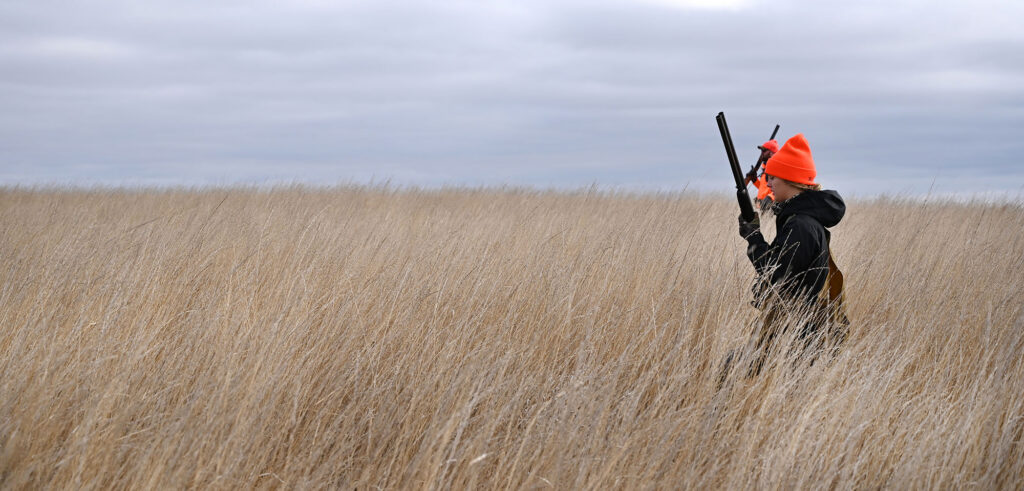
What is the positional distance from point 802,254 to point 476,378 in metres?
1.56

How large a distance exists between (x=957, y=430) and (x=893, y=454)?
1.08 ft

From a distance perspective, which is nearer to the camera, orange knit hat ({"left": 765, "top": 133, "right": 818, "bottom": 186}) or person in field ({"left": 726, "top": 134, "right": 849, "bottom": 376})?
person in field ({"left": 726, "top": 134, "right": 849, "bottom": 376})

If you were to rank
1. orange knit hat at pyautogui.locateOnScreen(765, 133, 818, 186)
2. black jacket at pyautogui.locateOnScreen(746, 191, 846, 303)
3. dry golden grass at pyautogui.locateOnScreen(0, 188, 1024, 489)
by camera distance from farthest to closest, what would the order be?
orange knit hat at pyautogui.locateOnScreen(765, 133, 818, 186)
black jacket at pyautogui.locateOnScreen(746, 191, 846, 303)
dry golden grass at pyautogui.locateOnScreen(0, 188, 1024, 489)

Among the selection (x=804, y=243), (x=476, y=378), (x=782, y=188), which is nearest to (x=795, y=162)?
(x=782, y=188)

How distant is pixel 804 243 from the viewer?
10.7 feet

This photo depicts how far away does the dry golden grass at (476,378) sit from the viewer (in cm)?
250

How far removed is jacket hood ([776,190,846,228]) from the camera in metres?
3.38

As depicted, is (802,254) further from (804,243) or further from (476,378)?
(476,378)

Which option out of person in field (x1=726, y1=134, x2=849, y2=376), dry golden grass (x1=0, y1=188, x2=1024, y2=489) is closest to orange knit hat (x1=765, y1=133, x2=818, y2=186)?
person in field (x1=726, y1=134, x2=849, y2=376)

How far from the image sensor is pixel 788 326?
3619 mm

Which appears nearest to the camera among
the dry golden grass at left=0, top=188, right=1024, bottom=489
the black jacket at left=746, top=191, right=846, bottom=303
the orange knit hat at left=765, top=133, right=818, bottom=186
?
the dry golden grass at left=0, top=188, right=1024, bottom=489

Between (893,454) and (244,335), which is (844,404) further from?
(244,335)

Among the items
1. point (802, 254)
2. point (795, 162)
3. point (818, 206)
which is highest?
point (795, 162)

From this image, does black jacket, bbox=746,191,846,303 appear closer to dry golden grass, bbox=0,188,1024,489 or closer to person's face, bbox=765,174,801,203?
person's face, bbox=765,174,801,203
